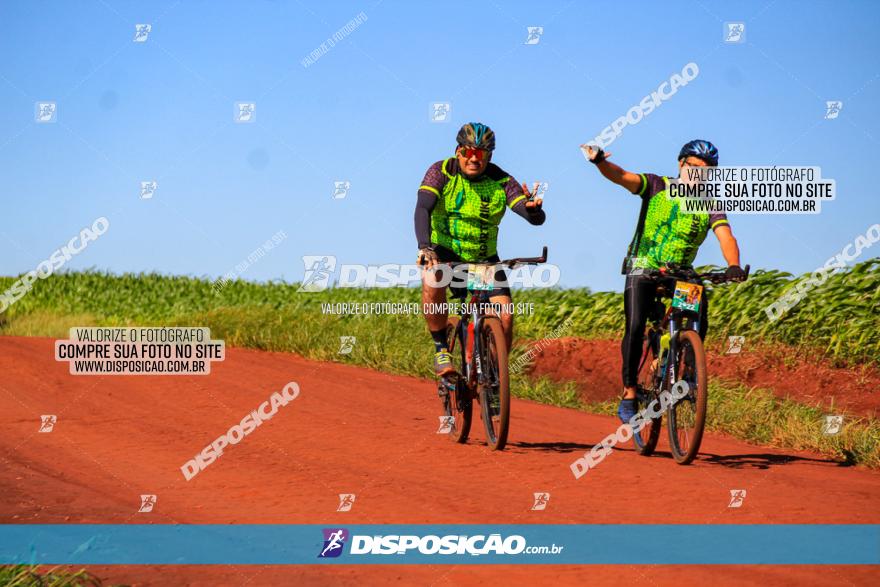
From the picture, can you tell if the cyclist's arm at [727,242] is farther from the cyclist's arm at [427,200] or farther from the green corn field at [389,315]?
the green corn field at [389,315]

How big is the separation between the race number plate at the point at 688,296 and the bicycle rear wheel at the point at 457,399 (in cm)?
188

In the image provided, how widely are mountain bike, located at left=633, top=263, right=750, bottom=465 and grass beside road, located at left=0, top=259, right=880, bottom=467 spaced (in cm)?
173

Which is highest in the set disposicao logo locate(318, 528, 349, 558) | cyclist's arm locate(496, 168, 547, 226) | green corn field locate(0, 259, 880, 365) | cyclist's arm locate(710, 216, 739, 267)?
cyclist's arm locate(496, 168, 547, 226)

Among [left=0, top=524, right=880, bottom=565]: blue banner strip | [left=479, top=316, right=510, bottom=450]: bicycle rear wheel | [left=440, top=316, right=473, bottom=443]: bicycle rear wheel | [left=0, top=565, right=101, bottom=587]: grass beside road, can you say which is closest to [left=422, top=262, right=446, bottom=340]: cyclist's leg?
[left=440, top=316, right=473, bottom=443]: bicycle rear wheel

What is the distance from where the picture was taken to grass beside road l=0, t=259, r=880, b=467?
1038 centimetres

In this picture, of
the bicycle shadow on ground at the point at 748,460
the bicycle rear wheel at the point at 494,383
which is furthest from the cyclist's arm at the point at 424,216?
the bicycle shadow on ground at the point at 748,460

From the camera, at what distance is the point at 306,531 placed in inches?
231

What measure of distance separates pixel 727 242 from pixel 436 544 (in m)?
3.75

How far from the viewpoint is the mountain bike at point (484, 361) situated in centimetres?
799

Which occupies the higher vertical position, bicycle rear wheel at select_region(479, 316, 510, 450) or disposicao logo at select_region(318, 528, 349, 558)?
bicycle rear wheel at select_region(479, 316, 510, 450)

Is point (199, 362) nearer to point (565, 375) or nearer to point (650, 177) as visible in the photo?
point (565, 375)

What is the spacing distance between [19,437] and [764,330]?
9.57m

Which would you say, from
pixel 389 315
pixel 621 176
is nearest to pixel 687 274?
pixel 621 176

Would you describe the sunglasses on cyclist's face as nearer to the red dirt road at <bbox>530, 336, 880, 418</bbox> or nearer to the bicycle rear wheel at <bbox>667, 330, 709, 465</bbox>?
the bicycle rear wheel at <bbox>667, 330, 709, 465</bbox>
